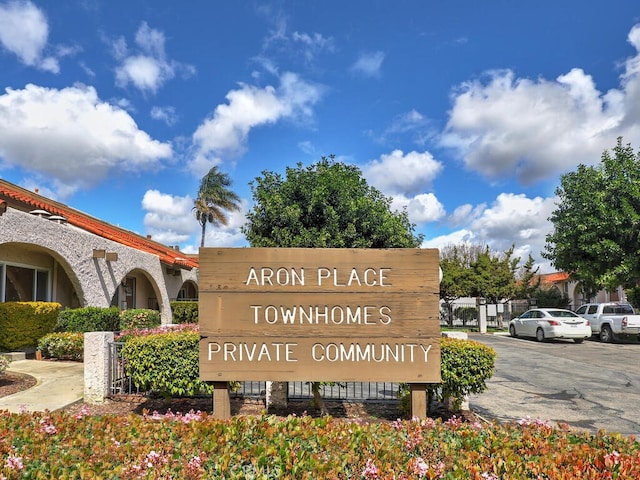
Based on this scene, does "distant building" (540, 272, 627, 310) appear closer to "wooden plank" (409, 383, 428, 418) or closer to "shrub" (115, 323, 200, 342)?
"shrub" (115, 323, 200, 342)

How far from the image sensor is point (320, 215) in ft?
38.6

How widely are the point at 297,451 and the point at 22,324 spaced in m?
10.4

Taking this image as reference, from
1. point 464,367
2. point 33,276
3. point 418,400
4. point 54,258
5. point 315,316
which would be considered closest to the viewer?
point 315,316

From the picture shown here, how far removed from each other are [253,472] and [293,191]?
955 centimetres

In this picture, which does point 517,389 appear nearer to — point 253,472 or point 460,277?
point 253,472

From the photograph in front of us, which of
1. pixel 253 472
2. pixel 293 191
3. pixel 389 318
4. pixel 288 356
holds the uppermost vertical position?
pixel 293 191

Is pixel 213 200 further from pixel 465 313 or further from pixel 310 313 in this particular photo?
pixel 310 313

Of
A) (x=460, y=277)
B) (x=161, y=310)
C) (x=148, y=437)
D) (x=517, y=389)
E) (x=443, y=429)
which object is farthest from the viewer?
(x=460, y=277)

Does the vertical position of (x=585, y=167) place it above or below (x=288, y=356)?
above

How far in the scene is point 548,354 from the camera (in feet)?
50.5

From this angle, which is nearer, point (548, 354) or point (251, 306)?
point (251, 306)

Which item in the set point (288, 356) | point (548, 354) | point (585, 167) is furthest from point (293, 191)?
point (585, 167)

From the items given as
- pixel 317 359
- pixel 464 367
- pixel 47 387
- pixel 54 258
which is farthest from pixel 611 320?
pixel 54 258

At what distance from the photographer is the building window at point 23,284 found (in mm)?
12375
